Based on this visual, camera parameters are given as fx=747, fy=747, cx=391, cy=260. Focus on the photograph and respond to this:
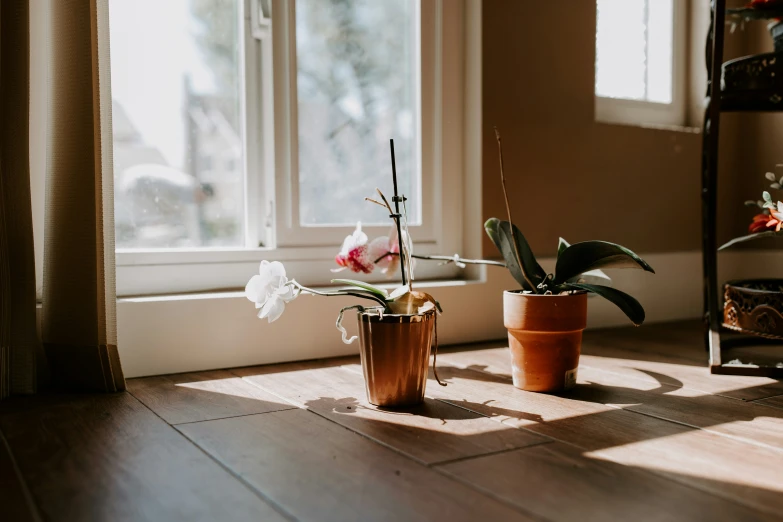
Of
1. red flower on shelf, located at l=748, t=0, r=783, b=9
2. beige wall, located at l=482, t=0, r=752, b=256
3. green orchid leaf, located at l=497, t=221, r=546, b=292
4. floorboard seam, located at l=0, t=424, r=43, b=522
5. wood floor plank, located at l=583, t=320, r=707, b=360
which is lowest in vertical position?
wood floor plank, located at l=583, t=320, r=707, b=360

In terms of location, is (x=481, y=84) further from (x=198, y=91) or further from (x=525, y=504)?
(x=525, y=504)

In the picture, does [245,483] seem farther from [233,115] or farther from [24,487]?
[233,115]

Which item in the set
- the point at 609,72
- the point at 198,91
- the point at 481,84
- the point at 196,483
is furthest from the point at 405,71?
the point at 196,483

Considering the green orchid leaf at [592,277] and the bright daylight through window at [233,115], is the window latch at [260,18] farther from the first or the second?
the green orchid leaf at [592,277]

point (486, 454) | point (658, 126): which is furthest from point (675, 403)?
point (658, 126)

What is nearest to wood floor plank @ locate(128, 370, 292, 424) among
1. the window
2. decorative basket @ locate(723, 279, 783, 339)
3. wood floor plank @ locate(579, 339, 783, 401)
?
wood floor plank @ locate(579, 339, 783, 401)

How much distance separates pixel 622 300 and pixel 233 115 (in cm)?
107

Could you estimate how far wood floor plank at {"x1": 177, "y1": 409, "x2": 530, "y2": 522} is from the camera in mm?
883

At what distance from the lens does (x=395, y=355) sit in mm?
1344

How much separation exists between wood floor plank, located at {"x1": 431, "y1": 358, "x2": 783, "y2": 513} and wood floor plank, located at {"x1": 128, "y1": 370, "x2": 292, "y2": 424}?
1.20 ft

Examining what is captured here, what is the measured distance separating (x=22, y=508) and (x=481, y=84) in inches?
64.0

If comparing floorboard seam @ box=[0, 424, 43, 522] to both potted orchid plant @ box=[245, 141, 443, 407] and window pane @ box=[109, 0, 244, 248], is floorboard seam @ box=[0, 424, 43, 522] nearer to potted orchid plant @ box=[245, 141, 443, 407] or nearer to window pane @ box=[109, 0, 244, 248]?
potted orchid plant @ box=[245, 141, 443, 407]

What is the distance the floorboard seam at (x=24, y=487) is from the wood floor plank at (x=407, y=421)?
491 millimetres

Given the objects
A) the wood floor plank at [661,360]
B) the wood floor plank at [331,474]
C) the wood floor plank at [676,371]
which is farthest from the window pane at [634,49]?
the wood floor plank at [331,474]
